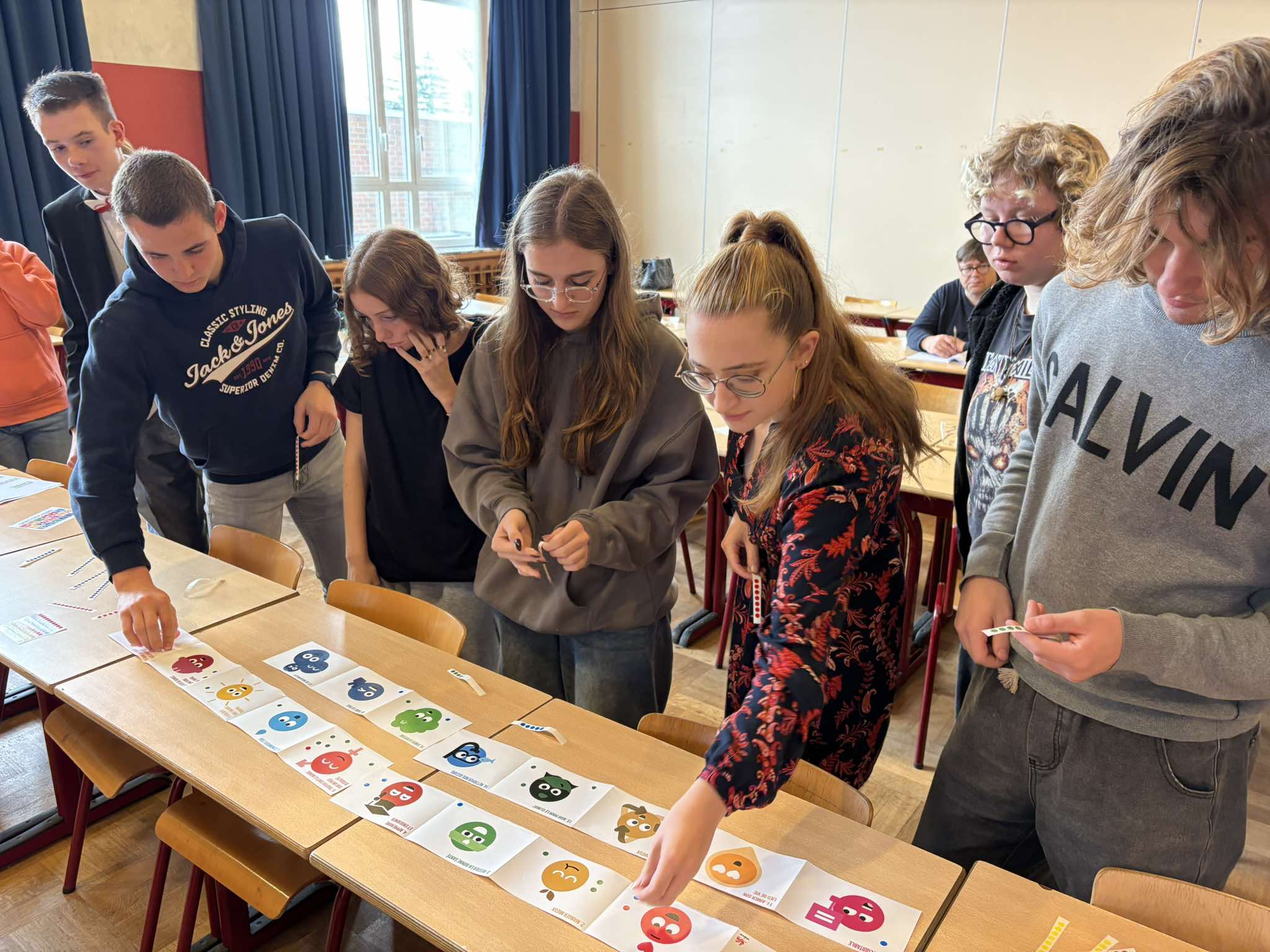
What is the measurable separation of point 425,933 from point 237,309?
1608 mm

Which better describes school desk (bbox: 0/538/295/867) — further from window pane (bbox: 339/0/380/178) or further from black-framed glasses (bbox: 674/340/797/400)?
window pane (bbox: 339/0/380/178)

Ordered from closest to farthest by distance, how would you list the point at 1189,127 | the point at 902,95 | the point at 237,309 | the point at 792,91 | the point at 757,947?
the point at 1189,127 < the point at 757,947 < the point at 237,309 < the point at 902,95 < the point at 792,91

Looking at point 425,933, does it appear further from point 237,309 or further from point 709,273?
point 237,309

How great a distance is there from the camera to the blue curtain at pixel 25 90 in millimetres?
4266

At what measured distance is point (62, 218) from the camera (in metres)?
2.47

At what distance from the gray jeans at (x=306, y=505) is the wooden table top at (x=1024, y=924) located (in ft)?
5.65

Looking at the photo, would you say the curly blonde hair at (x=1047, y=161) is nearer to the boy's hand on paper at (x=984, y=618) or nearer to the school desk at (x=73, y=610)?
the boy's hand on paper at (x=984, y=618)

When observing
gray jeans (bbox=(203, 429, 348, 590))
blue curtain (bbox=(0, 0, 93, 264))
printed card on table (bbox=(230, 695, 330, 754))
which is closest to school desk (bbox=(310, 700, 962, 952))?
printed card on table (bbox=(230, 695, 330, 754))

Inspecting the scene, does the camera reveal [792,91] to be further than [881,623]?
Yes

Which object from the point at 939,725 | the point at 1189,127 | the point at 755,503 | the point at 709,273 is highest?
the point at 1189,127

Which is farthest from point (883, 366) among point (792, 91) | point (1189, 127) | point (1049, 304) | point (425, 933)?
point (792, 91)

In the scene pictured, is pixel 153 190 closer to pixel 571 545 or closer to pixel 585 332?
pixel 585 332

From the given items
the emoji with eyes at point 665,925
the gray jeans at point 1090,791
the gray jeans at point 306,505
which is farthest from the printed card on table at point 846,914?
the gray jeans at point 306,505

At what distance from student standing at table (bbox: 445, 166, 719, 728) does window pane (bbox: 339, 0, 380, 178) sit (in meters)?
5.16
